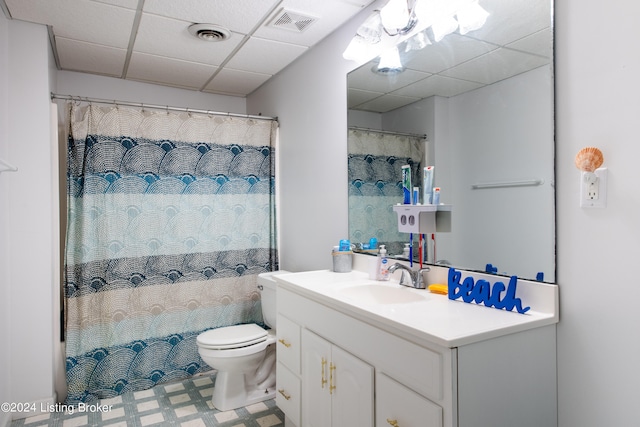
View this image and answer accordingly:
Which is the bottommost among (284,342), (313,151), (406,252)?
(284,342)

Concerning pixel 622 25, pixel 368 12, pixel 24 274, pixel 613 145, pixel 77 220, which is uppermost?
pixel 368 12

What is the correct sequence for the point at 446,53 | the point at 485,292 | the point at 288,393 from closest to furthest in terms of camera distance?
the point at 485,292
the point at 446,53
the point at 288,393

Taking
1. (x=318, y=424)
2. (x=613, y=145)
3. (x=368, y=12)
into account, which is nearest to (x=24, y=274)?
(x=318, y=424)

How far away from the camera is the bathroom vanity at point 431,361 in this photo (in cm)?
112

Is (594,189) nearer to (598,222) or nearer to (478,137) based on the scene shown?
(598,222)

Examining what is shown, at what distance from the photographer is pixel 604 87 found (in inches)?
46.6

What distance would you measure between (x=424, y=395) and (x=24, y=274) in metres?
2.28

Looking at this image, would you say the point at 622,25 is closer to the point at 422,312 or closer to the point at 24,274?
the point at 422,312

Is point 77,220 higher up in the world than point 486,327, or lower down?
higher up

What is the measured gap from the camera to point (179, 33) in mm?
2416

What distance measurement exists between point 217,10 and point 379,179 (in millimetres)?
1237

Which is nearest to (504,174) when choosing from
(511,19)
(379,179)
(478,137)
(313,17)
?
(478,137)

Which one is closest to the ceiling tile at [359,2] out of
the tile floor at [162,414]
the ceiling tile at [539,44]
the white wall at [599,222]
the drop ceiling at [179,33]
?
the drop ceiling at [179,33]

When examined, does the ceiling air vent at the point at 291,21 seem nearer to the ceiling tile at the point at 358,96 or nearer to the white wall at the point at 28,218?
the ceiling tile at the point at 358,96
